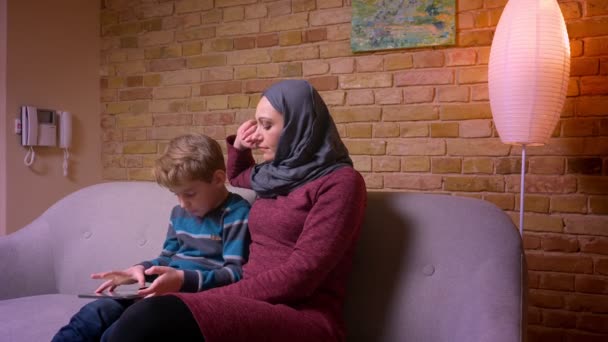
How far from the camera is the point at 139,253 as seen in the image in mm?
2025

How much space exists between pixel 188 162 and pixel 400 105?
1292 mm

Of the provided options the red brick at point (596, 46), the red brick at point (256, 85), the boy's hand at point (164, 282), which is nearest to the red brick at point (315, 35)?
the red brick at point (256, 85)

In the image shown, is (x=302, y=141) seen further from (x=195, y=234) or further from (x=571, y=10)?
(x=571, y=10)

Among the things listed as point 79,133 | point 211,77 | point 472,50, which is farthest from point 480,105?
point 79,133

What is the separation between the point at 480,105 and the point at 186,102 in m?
1.74

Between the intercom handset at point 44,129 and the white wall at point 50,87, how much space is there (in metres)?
0.04

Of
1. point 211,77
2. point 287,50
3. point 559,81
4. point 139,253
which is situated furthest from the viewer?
point 211,77

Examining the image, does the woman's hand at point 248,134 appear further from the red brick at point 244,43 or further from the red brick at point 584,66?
the red brick at point 584,66

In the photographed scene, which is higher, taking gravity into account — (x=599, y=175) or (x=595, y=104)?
(x=595, y=104)

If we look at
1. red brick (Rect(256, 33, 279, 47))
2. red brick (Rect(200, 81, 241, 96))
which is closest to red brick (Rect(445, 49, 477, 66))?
red brick (Rect(256, 33, 279, 47))

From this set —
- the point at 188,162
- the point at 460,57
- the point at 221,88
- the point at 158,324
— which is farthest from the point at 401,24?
the point at 158,324

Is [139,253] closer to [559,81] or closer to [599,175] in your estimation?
[559,81]

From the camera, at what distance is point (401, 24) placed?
8.14 ft

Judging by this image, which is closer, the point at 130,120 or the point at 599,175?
the point at 599,175
